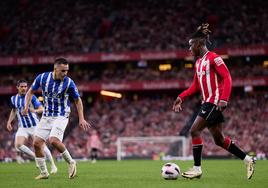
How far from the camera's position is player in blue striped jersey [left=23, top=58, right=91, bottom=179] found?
1109 cm

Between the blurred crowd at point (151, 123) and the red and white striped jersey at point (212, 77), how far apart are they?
23.2 meters

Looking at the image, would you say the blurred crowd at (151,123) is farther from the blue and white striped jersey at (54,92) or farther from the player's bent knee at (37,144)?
the player's bent knee at (37,144)

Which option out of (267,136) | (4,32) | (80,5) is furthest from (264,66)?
(4,32)

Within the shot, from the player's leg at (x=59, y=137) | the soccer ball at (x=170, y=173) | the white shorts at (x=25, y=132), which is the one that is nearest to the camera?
the soccer ball at (x=170, y=173)

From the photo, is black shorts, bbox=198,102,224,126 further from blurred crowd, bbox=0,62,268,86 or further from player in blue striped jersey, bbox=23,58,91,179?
blurred crowd, bbox=0,62,268,86

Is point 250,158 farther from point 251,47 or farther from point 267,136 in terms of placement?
point 251,47

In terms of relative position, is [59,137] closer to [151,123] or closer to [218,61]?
[218,61]

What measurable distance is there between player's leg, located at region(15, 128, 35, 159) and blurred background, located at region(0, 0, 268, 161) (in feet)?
62.3

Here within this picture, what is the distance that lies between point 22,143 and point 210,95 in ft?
25.6

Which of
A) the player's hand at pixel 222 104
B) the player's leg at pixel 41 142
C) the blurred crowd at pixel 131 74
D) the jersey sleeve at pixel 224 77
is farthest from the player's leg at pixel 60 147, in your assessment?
the blurred crowd at pixel 131 74

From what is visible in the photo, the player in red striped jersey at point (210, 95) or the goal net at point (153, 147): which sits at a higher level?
the player in red striped jersey at point (210, 95)

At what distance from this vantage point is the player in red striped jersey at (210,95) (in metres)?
10.3

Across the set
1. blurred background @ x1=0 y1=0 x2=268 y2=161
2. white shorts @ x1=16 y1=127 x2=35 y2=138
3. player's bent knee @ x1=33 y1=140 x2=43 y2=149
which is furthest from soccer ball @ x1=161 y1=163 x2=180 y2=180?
blurred background @ x1=0 y1=0 x2=268 y2=161

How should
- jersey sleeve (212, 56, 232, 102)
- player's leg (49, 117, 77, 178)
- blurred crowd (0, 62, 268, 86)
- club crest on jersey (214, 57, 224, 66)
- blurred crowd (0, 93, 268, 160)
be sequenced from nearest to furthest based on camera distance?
jersey sleeve (212, 56, 232, 102) < club crest on jersey (214, 57, 224, 66) < player's leg (49, 117, 77, 178) < blurred crowd (0, 93, 268, 160) < blurred crowd (0, 62, 268, 86)
